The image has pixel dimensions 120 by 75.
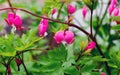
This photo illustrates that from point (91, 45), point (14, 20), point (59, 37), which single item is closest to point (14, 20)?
point (14, 20)

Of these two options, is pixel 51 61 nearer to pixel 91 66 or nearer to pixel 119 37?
pixel 91 66

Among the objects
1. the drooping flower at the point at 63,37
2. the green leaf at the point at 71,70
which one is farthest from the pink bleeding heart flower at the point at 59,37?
the green leaf at the point at 71,70

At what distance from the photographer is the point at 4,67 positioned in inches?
65.2

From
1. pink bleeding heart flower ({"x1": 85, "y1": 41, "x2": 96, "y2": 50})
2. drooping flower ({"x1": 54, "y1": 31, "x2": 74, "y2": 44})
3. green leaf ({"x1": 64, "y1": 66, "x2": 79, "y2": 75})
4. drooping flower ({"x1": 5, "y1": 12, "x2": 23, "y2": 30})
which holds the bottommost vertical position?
green leaf ({"x1": 64, "y1": 66, "x2": 79, "y2": 75})

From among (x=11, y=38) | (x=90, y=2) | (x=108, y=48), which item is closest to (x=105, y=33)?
(x=108, y=48)

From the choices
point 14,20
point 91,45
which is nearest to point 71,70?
point 91,45

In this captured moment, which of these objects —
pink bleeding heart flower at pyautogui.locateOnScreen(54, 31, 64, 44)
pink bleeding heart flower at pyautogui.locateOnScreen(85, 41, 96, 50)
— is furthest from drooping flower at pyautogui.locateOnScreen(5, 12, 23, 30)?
pink bleeding heart flower at pyautogui.locateOnScreen(85, 41, 96, 50)

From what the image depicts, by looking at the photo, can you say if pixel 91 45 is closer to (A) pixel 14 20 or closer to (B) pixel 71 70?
(B) pixel 71 70

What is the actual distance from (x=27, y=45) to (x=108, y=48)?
1.05 metres

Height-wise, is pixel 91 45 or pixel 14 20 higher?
pixel 14 20

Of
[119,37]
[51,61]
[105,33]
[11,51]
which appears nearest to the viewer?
[11,51]

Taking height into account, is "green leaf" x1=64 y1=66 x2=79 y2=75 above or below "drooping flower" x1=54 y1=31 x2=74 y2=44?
below

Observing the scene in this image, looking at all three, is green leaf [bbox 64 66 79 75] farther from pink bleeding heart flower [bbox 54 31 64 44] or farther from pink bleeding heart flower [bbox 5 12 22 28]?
pink bleeding heart flower [bbox 5 12 22 28]

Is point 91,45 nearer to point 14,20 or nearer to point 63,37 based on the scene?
point 63,37
